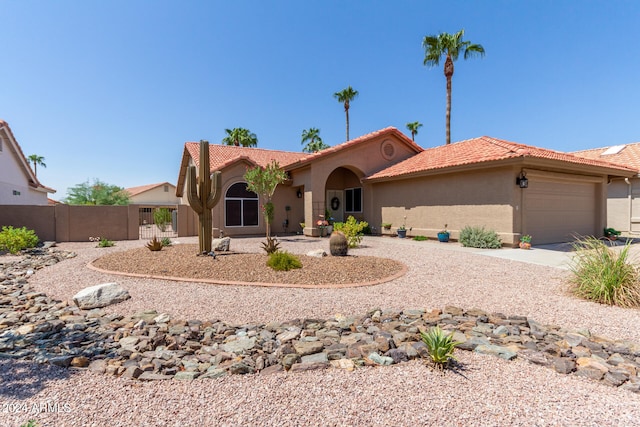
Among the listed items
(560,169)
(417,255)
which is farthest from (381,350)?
(560,169)

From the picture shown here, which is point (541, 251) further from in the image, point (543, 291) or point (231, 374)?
point (231, 374)

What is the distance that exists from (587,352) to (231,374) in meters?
4.13

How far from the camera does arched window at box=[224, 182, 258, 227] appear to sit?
A: 18.1 metres

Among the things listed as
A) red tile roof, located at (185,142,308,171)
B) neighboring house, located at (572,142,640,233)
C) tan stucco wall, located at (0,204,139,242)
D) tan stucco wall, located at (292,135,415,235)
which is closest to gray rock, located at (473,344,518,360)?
tan stucco wall, located at (292,135,415,235)

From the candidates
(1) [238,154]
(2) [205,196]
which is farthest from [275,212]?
(2) [205,196]

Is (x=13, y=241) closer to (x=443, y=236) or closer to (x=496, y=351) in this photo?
(x=496, y=351)

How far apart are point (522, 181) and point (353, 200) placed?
10.6m

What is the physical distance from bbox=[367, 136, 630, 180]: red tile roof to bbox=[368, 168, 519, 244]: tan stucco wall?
683mm

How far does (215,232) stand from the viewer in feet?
57.1

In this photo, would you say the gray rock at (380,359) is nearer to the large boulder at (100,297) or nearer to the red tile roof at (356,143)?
the large boulder at (100,297)

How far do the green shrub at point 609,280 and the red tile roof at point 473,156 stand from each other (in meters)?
6.43

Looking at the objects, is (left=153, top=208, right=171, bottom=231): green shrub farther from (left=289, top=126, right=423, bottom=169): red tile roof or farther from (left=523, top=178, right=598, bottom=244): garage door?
(left=523, top=178, right=598, bottom=244): garage door

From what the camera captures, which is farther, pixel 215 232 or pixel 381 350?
pixel 215 232

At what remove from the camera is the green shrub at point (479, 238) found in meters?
12.4
